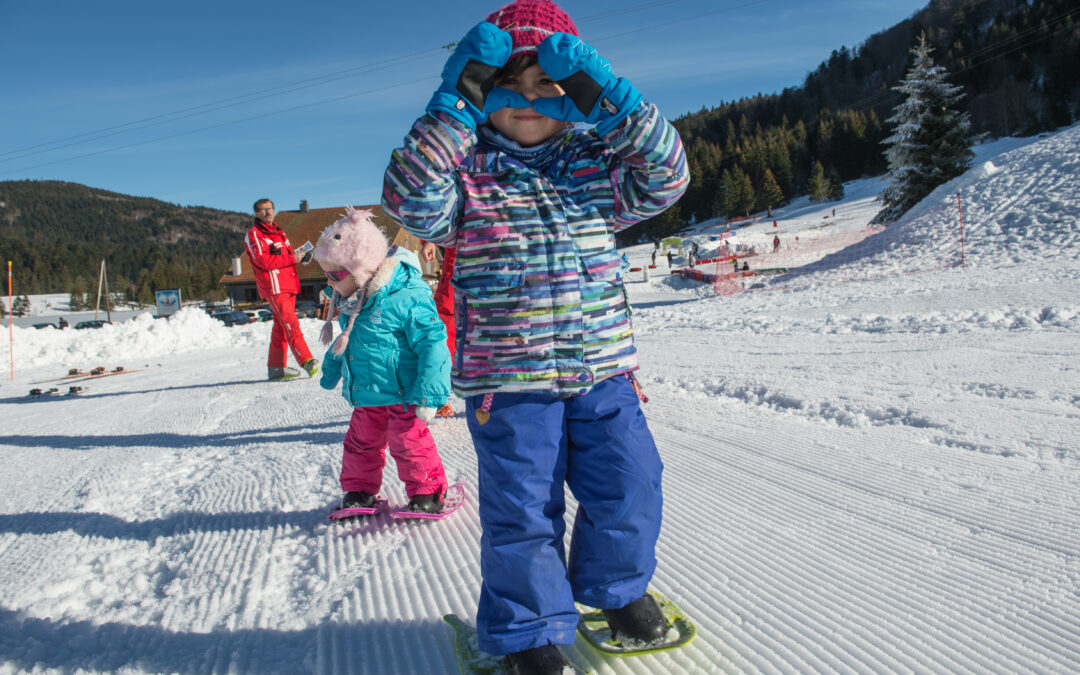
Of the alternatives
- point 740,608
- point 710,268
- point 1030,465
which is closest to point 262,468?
point 740,608

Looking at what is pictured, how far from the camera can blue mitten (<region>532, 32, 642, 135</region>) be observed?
1.40m

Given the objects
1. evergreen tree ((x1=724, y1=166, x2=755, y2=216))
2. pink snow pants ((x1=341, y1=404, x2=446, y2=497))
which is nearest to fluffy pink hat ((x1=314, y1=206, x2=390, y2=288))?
pink snow pants ((x1=341, y1=404, x2=446, y2=497))

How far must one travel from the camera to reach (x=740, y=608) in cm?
160

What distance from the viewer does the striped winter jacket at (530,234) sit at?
4.73ft

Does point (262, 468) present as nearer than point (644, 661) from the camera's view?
No

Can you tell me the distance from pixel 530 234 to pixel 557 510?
0.71m

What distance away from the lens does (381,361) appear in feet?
8.27

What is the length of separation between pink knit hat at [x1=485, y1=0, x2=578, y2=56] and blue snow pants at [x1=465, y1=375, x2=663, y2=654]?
896 millimetres

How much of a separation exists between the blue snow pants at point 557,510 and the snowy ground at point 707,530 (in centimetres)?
21

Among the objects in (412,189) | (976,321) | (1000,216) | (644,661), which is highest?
(1000,216)

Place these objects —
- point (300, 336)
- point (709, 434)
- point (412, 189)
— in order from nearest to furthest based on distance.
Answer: point (412, 189)
point (709, 434)
point (300, 336)

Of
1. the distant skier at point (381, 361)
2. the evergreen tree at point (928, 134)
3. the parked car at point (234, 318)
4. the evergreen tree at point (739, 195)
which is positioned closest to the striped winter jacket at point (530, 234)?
the distant skier at point (381, 361)

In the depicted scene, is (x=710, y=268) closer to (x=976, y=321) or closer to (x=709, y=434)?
(x=976, y=321)

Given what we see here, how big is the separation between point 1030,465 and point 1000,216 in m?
13.3
